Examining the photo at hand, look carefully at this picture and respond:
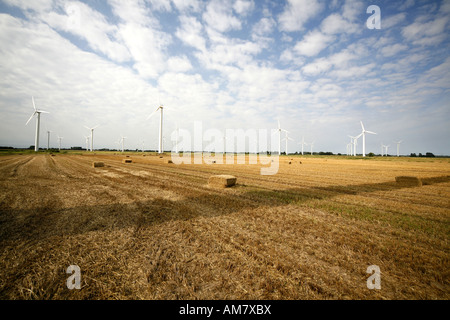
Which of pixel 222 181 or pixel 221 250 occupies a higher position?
pixel 222 181

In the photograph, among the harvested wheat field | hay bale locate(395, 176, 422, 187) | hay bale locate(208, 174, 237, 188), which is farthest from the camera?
hay bale locate(395, 176, 422, 187)

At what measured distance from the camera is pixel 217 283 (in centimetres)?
352

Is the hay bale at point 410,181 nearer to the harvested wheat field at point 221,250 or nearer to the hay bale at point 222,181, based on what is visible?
the harvested wheat field at point 221,250

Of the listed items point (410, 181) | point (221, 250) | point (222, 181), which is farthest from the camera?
point (410, 181)

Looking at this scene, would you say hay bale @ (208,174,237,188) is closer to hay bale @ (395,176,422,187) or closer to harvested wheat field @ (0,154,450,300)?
harvested wheat field @ (0,154,450,300)

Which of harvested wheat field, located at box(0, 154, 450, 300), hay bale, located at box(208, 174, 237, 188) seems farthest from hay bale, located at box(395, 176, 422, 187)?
hay bale, located at box(208, 174, 237, 188)

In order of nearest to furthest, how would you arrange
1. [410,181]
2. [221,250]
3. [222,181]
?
[221,250]
[222,181]
[410,181]

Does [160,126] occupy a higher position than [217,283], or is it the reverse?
[160,126]

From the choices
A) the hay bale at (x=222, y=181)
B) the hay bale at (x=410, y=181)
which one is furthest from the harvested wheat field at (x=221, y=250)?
the hay bale at (x=410, y=181)

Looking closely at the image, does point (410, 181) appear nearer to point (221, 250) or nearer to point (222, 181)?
point (222, 181)

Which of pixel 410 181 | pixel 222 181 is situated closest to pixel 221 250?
pixel 222 181

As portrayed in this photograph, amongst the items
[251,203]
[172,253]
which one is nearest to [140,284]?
[172,253]
